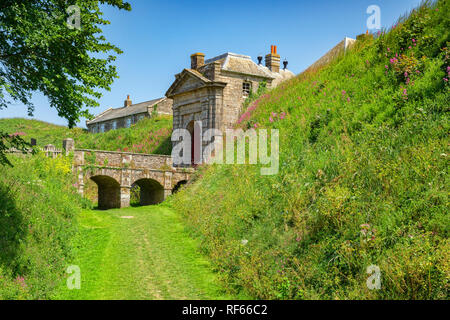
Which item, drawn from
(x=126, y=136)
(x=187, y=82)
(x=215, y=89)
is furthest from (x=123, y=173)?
(x=126, y=136)

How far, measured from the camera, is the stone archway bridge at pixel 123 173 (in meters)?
20.6

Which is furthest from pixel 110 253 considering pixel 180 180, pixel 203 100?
pixel 203 100

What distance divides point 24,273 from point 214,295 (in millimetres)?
4683

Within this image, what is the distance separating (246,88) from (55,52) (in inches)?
679

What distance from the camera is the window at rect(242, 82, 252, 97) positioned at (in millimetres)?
25500

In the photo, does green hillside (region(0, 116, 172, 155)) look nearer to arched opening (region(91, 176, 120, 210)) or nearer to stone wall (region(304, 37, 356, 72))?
arched opening (region(91, 176, 120, 210))

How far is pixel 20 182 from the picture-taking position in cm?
1487

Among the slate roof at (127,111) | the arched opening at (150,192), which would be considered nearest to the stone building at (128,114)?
the slate roof at (127,111)

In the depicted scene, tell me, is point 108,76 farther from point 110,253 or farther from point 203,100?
point 203,100

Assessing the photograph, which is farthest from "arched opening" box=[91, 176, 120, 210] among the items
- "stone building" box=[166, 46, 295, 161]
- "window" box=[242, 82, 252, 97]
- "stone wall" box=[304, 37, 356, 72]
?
"stone wall" box=[304, 37, 356, 72]

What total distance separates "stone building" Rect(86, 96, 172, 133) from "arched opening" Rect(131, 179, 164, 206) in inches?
698

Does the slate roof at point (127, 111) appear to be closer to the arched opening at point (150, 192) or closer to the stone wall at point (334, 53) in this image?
the arched opening at point (150, 192)

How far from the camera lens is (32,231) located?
1109 cm

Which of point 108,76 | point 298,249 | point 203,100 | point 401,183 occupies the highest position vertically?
point 203,100
